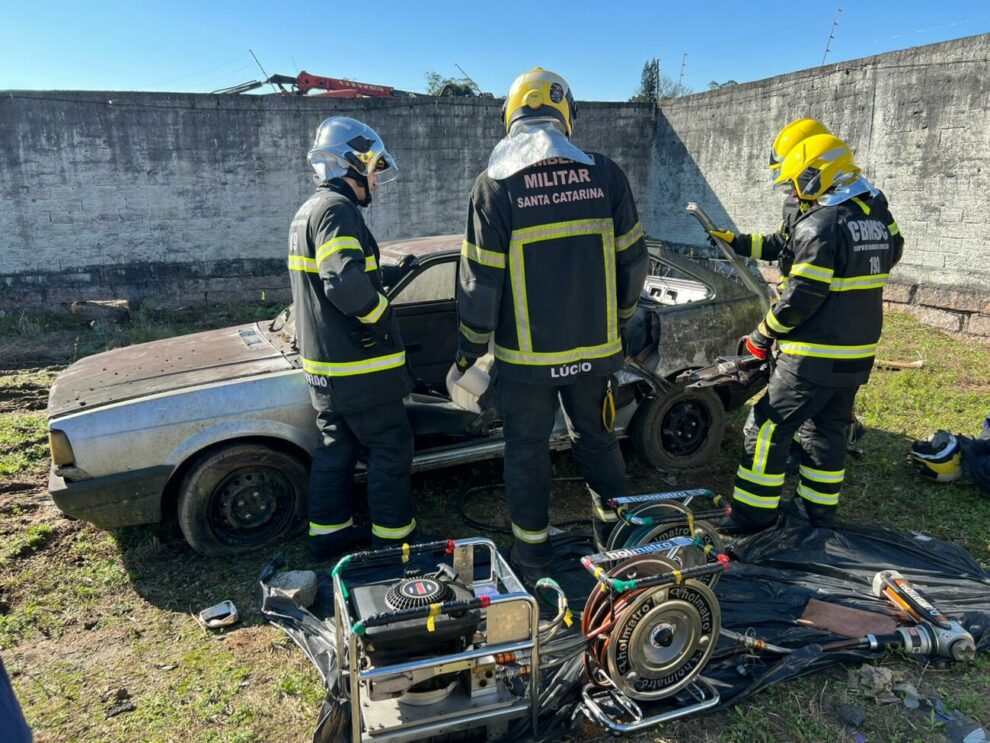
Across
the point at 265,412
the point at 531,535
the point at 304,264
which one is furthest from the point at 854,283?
the point at 265,412

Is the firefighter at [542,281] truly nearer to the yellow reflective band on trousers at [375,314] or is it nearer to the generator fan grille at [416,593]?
the yellow reflective band on trousers at [375,314]

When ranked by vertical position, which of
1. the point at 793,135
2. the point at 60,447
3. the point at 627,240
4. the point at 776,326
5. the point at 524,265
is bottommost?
the point at 60,447

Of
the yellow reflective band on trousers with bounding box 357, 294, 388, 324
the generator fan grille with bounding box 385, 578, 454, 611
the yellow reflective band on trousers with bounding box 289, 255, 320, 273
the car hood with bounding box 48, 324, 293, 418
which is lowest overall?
the generator fan grille with bounding box 385, 578, 454, 611

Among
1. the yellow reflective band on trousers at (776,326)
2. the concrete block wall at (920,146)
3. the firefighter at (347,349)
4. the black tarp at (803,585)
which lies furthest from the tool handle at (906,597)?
the concrete block wall at (920,146)

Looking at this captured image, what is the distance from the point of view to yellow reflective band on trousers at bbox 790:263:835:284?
332 centimetres

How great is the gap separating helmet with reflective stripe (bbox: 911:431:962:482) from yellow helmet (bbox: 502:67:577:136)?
10.7ft

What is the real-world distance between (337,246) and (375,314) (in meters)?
0.35

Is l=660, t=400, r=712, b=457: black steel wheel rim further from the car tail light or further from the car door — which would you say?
the car tail light

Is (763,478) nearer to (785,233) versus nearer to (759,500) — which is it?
(759,500)

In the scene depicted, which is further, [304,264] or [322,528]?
[322,528]

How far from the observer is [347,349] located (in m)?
3.25

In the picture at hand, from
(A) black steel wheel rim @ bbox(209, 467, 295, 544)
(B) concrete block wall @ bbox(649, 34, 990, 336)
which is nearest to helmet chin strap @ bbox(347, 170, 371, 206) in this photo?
(A) black steel wheel rim @ bbox(209, 467, 295, 544)

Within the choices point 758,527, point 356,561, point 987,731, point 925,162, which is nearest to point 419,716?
point 356,561

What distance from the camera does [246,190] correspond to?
10.7 metres
